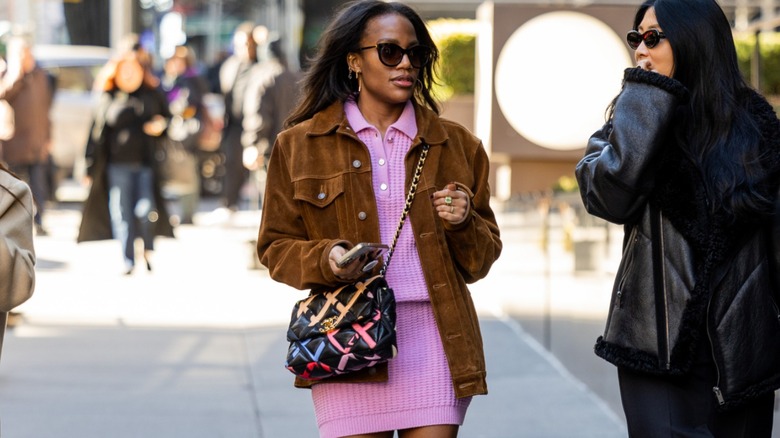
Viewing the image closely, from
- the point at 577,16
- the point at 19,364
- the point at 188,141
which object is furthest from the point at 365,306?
the point at 188,141

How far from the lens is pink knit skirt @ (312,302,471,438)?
3.79m

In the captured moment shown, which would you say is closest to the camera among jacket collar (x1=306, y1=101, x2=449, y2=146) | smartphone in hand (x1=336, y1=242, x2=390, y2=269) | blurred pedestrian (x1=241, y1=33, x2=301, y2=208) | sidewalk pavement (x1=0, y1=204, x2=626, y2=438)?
smartphone in hand (x1=336, y1=242, x2=390, y2=269)

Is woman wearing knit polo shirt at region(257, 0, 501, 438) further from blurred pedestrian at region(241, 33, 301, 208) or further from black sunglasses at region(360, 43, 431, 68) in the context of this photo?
blurred pedestrian at region(241, 33, 301, 208)

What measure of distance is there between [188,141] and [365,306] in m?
15.2

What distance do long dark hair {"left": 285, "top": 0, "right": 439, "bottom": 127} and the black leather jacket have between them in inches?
24.3

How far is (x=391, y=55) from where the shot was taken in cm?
387

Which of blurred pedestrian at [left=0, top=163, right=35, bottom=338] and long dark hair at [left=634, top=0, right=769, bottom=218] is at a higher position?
long dark hair at [left=634, top=0, right=769, bottom=218]

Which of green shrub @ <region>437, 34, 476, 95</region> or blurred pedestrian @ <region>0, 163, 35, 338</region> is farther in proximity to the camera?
green shrub @ <region>437, 34, 476, 95</region>

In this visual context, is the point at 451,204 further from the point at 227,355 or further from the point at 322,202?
the point at 227,355

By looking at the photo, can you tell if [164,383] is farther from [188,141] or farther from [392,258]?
[188,141]

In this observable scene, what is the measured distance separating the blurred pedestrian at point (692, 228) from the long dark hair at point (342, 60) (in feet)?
2.00

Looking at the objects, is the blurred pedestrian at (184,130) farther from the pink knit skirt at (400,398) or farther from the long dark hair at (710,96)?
the long dark hair at (710,96)

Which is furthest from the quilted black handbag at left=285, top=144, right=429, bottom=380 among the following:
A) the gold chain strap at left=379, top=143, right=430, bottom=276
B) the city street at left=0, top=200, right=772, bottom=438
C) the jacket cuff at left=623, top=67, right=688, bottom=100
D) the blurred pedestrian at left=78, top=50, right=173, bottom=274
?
the blurred pedestrian at left=78, top=50, right=173, bottom=274

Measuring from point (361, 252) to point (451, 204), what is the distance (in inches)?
11.6
